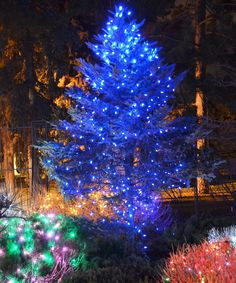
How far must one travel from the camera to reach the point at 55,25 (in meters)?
13.7

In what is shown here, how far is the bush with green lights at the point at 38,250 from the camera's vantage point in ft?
19.6

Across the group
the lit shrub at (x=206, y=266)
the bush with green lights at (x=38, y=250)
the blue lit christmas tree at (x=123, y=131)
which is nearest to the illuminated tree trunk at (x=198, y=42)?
the blue lit christmas tree at (x=123, y=131)

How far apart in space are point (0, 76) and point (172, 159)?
8.59m

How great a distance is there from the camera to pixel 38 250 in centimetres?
659

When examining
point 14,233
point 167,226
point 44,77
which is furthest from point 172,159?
point 44,77

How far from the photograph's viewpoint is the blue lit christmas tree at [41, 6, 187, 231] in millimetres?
7934

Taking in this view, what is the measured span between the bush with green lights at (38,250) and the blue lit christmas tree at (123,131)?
1.06 metres

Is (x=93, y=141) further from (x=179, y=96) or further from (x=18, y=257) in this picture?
(x=179, y=96)

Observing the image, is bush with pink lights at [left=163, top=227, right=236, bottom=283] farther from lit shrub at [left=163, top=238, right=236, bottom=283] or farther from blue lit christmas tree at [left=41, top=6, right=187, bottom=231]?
blue lit christmas tree at [left=41, top=6, right=187, bottom=231]

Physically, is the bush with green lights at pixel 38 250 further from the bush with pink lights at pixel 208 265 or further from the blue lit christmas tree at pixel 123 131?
the bush with pink lights at pixel 208 265

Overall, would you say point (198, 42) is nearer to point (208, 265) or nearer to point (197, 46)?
point (197, 46)

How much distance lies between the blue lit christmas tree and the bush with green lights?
3.48ft

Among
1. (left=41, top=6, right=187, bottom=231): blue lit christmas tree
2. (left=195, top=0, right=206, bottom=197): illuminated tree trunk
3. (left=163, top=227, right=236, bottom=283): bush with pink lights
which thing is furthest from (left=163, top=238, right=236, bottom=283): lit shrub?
(left=195, top=0, right=206, bottom=197): illuminated tree trunk

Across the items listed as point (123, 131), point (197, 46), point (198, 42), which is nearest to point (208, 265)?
point (123, 131)
